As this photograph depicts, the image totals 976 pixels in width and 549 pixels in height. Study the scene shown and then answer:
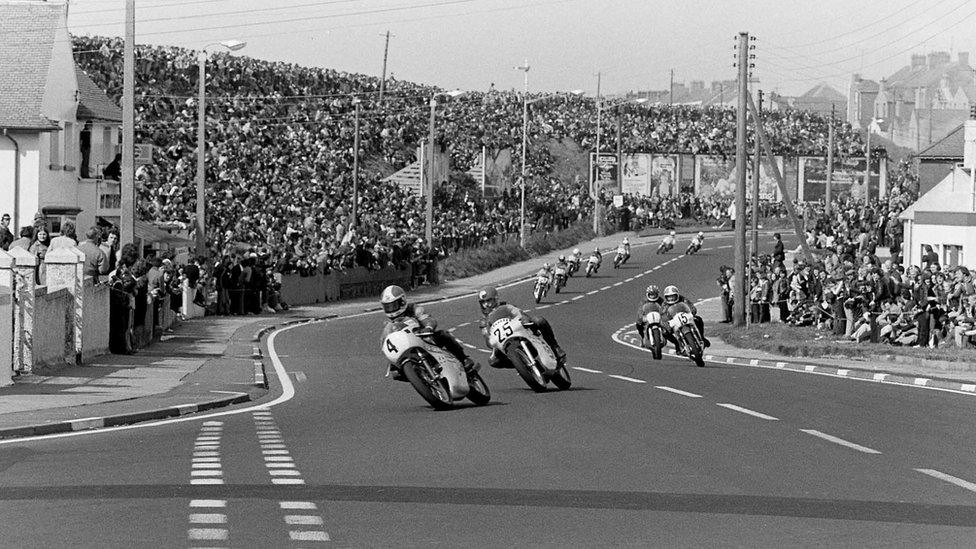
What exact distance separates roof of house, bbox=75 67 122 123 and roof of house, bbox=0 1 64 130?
225 centimetres

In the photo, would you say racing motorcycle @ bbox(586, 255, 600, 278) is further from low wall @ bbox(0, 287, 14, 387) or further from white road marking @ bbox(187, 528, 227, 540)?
white road marking @ bbox(187, 528, 227, 540)

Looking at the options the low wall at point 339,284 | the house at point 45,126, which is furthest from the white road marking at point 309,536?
the low wall at point 339,284

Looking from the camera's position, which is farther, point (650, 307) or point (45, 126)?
point (45, 126)

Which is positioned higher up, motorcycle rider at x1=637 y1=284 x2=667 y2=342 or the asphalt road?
motorcycle rider at x1=637 y1=284 x2=667 y2=342

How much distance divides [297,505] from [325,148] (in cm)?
5559

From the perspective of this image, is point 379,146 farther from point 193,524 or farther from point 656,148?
point 193,524

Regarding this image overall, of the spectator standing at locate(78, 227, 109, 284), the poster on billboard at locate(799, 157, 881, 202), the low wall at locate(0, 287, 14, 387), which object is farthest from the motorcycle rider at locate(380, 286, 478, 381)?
the poster on billboard at locate(799, 157, 881, 202)

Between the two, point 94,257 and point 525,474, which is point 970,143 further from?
point 525,474

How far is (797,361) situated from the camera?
114 feet

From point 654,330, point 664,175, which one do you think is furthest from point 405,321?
point 664,175

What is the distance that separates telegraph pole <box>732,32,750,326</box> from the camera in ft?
155

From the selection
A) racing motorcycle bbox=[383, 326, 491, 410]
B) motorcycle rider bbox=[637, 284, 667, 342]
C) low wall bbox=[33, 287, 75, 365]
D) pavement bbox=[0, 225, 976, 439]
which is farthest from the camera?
motorcycle rider bbox=[637, 284, 667, 342]

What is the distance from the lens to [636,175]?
346ft

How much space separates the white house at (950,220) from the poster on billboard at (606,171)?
Result: 37.5 metres
